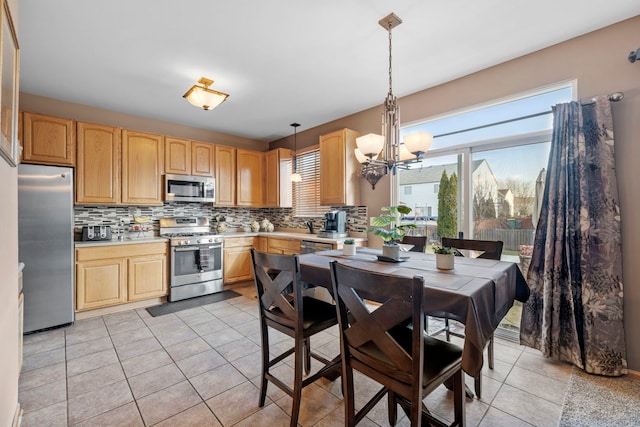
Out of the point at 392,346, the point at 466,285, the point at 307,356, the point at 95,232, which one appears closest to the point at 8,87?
the point at 392,346

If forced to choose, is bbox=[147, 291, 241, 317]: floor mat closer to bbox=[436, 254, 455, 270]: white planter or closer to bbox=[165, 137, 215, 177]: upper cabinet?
bbox=[165, 137, 215, 177]: upper cabinet

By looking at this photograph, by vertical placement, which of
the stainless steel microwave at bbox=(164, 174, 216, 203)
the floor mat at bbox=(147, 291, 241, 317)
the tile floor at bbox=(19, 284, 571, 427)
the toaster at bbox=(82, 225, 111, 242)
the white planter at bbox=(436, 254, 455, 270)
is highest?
the stainless steel microwave at bbox=(164, 174, 216, 203)

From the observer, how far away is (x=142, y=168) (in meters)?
4.09

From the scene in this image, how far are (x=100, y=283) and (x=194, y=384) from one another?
2223 mm

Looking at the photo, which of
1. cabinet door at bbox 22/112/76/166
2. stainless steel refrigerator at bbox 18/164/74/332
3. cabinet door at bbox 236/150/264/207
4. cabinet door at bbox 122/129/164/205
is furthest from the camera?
cabinet door at bbox 236/150/264/207

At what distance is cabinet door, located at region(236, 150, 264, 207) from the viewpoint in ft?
16.8

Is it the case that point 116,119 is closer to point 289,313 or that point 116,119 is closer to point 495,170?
point 289,313

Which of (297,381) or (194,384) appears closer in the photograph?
(297,381)

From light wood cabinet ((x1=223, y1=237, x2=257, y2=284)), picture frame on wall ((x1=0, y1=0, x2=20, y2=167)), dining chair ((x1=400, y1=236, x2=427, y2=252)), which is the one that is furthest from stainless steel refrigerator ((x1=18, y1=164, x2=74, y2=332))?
dining chair ((x1=400, y1=236, x2=427, y2=252))

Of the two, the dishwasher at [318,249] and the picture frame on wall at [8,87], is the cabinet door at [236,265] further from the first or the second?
the picture frame on wall at [8,87]

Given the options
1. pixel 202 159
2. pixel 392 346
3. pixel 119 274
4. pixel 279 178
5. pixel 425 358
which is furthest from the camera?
pixel 279 178

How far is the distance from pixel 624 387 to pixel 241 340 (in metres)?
3.03

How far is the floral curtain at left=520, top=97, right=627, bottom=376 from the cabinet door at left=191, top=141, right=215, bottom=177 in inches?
174

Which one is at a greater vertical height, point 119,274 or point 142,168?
point 142,168
